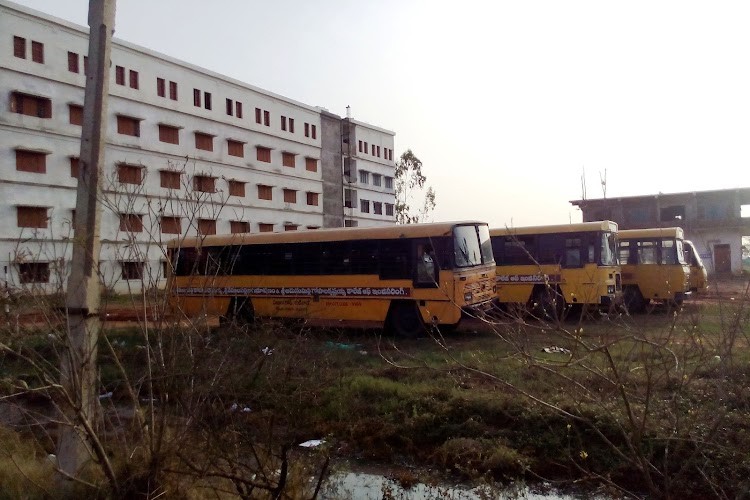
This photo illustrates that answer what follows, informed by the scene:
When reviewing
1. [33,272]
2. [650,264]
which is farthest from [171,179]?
[650,264]

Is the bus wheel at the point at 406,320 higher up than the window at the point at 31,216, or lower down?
lower down

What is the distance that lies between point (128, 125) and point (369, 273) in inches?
1033

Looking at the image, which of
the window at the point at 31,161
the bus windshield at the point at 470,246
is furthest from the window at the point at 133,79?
the bus windshield at the point at 470,246

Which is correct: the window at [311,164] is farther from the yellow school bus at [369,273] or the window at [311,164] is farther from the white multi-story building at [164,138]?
the yellow school bus at [369,273]

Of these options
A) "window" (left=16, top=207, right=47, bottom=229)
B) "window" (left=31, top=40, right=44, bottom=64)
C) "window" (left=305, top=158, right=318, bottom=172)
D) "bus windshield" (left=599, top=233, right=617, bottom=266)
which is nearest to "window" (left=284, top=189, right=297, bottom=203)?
"window" (left=305, top=158, right=318, bottom=172)

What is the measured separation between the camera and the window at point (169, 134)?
1427 inches

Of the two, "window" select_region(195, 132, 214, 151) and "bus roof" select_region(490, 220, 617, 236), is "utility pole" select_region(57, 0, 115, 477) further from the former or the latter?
"window" select_region(195, 132, 214, 151)

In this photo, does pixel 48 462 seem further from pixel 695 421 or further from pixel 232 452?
pixel 695 421

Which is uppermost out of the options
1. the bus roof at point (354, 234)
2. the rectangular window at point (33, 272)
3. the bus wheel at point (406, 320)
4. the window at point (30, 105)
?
the window at point (30, 105)

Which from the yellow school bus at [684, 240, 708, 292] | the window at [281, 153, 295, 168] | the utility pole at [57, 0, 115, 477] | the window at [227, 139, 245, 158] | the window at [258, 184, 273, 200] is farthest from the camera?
the window at [281, 153, 295, 168]

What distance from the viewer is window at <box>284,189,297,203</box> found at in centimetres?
4587

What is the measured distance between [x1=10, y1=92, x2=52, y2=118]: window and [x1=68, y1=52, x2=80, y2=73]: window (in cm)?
225

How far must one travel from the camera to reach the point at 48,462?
16.7 ft

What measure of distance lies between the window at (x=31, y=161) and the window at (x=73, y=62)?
16.0 feet
